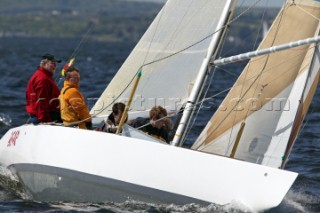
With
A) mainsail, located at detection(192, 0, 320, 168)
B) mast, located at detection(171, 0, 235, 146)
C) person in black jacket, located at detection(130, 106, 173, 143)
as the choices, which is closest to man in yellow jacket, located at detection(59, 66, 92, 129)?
person in black jacket, located at detection(130, 106, 173, 143)

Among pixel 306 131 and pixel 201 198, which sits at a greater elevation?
pixel 306 131

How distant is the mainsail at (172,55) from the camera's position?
11203 millimetres

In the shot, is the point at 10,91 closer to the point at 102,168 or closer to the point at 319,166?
the point at 319,166

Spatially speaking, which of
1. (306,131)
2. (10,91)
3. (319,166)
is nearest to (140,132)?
(319,166)

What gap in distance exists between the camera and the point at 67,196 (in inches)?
393

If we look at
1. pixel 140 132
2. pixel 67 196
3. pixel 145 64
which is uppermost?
pixel 145 64

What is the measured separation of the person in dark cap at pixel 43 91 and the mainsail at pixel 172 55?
64cm

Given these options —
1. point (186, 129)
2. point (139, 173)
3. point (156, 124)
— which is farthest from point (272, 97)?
point (139, 173)

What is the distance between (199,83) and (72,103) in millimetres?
1433

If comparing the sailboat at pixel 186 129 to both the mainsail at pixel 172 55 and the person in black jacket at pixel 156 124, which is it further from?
the person in black jacket at pixel 156 124

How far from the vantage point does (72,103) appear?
10.4 metres

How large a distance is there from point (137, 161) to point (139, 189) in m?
0.29

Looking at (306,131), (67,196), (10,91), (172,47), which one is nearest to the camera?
(67,196)

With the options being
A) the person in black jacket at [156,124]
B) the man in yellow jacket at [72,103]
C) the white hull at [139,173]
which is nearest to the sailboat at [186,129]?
the white hull at [139,173]
